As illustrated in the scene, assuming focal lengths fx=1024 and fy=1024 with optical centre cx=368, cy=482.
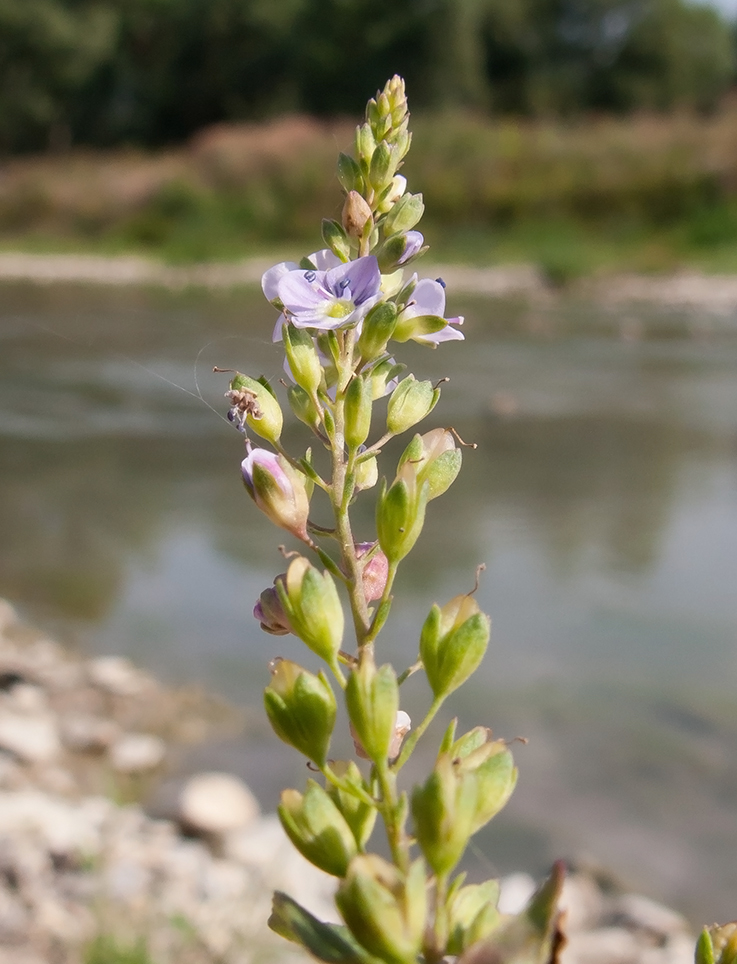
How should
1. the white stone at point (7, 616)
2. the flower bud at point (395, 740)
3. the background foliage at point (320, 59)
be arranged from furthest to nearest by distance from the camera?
the background foliage at point (320, 59), the white stone at point (7, 616), the flower bud at point (395, 740)

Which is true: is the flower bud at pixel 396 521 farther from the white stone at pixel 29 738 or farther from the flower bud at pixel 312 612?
the white stone at pixel 29 738

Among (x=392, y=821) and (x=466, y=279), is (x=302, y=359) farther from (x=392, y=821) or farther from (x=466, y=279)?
(x=466, y=279)

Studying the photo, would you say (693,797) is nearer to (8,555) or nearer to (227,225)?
(8,555)

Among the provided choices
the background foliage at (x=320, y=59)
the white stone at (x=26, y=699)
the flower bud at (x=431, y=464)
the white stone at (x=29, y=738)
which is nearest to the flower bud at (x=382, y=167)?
the flower bud at (x=431, y=464)

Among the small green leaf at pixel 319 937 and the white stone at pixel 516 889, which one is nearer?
the small green leaf at pixel 319 937

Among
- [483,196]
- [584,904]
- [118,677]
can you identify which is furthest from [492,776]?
[483,196]
